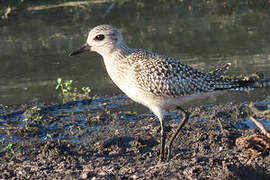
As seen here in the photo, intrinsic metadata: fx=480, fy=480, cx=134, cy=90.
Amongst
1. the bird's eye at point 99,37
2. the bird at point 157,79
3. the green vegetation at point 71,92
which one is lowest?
the green vegetation at point 71,92

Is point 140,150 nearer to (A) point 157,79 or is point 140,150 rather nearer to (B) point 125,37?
(A) point 157,79

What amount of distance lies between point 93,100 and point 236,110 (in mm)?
2381

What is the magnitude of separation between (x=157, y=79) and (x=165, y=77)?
0.11m

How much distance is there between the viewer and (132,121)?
705 cm

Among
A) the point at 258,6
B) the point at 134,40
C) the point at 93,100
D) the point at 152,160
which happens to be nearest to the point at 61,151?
the point at 152,160

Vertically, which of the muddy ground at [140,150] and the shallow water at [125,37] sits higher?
the muddy ground at [140,150]

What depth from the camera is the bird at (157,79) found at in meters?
5.65

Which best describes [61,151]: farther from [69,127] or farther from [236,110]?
[236,110]

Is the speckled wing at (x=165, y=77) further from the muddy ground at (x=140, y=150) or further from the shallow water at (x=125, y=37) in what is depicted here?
the shallow water at (x=125, y=37)

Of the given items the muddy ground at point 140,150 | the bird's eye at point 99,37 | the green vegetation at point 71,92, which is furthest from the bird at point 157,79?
the green vegetation at point 71,92

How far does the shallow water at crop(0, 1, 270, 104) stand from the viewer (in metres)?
9.17

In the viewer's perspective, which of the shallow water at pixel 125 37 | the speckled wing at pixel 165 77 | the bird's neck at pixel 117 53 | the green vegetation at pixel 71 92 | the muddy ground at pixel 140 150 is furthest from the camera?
the shallow water at pixel 125 37

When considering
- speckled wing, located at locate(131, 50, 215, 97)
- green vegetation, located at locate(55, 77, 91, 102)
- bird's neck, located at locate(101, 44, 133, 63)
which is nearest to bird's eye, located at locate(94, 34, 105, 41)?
bird's neck, located at locate(101, 44, 133, 63)

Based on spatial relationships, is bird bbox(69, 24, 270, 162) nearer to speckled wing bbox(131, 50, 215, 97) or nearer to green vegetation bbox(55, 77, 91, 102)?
speckled wing bbox(131, 50, 215, 97)
